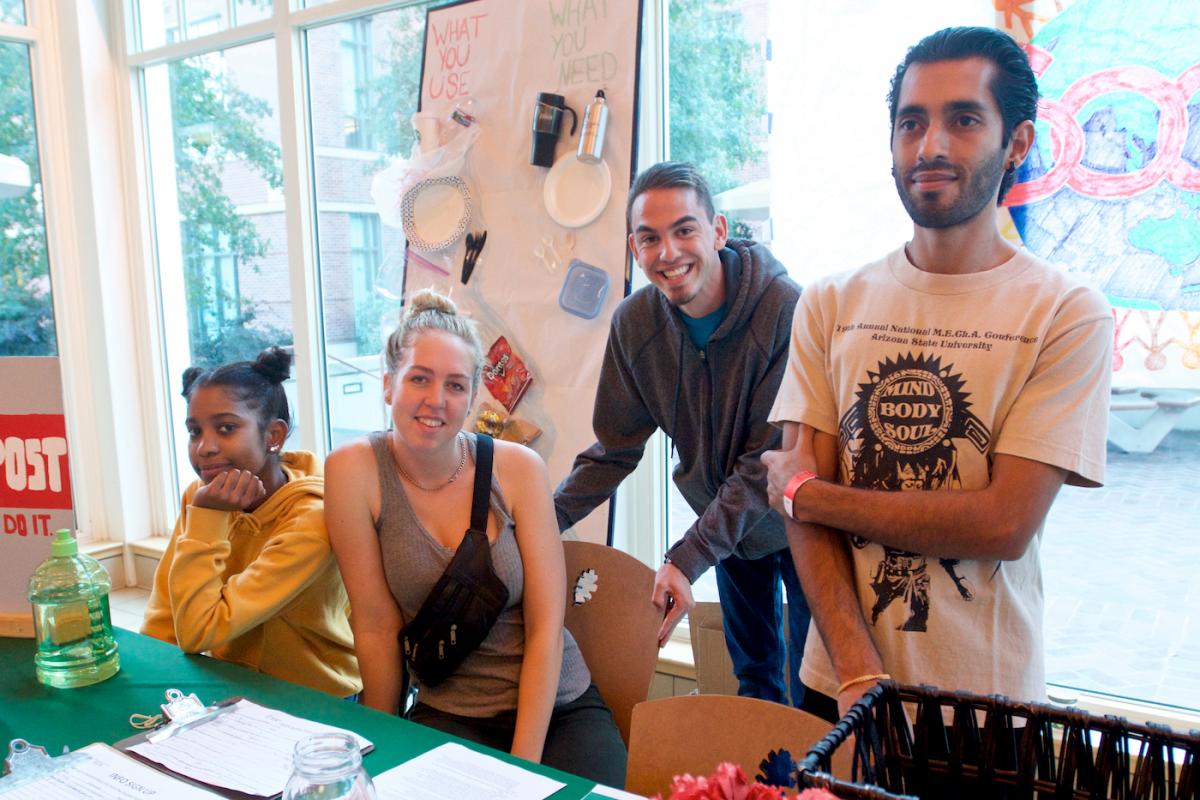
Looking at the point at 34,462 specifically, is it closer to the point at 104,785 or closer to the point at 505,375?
the point at 104,785

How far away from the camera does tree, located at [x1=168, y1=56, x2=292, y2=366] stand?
12.8ft

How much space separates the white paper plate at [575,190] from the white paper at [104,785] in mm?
1891

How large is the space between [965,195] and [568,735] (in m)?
1.19

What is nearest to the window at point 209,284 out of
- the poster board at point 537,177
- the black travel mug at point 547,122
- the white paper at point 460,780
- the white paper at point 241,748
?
the poster board at point 537,177

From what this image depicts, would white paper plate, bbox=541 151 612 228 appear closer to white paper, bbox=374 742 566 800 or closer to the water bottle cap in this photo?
the water bottle cap

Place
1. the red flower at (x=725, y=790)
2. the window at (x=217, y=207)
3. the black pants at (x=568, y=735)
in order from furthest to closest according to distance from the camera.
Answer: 1. the window at (x=217, y=207)
2. the black pants at (x=568, y=735)
3. the red flower at (x=725, y=790)

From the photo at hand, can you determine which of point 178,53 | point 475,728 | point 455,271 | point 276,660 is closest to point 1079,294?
point 475,728

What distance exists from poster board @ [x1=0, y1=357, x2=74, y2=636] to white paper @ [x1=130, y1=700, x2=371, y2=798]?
57 centimetres

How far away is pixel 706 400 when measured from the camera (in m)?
1.98

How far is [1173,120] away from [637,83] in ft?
4.39

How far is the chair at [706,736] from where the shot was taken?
1244 millimetres

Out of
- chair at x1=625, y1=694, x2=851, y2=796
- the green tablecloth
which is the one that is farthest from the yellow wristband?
the green tablecloth

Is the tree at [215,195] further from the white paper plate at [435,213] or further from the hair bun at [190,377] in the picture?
the hair bun at [190,377]

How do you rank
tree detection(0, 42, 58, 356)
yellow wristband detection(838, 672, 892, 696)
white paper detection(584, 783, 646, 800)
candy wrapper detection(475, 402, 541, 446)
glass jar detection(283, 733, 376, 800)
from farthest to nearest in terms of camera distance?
tree detection(0, 42, 58, 356) < candy wrapper detection(475, 402, 541, 446) < yellow wristband detection(838, 672, 892, 696) < white paper detection(584, 783, 646, 800) < glass jar detection(283, 733, 376, 800)
